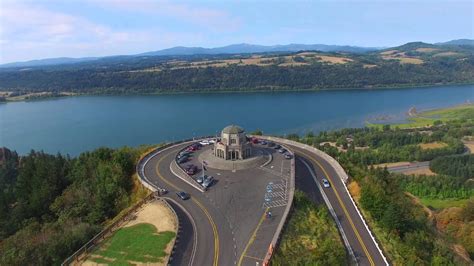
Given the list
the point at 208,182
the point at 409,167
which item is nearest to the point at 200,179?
the point at 208,182

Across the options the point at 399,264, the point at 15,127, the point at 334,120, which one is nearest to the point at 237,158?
the point at 399,264

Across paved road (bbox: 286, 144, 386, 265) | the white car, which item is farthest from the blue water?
paved road (bbox: 286, 144, 386, 265)

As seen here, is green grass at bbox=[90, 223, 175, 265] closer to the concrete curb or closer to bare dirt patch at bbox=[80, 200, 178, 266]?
bare dirt patch at bbox=[80, 200, 178, 266]

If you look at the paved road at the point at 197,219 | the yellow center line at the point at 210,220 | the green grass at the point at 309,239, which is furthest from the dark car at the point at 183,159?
the green grass at the point at 309,239

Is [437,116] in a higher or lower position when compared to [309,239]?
lower

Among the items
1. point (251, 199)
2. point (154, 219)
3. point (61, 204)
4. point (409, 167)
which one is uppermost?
point (251, 199)

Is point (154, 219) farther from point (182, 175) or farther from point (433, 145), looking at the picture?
point (433, 145)

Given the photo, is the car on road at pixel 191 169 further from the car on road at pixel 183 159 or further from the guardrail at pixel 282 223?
the guardrail at pixel 282 223
